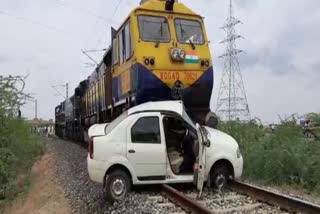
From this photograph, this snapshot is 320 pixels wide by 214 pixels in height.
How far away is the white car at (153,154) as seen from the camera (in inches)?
337

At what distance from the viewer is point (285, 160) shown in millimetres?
11117

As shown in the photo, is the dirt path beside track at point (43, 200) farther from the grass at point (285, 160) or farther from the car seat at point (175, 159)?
the grass at point (285, 160)

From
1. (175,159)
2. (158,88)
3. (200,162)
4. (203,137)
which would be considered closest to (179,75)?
(158,88)

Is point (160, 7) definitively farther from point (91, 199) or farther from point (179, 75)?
point (91, 199)

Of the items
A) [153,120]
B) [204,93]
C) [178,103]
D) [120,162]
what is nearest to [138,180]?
[120,162]

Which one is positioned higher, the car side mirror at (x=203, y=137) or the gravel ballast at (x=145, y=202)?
the car side mirror at (x=203, y=137)

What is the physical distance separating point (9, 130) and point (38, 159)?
938cm

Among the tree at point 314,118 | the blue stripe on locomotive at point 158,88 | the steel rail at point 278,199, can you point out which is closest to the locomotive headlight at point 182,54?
the blue stripe on locomotive at point 158,88

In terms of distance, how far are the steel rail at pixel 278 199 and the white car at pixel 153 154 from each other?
0.51 metres

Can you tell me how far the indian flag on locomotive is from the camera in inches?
458

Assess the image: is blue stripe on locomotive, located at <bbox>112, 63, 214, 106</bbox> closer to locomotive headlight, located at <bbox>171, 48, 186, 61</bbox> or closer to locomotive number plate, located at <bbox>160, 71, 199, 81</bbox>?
locomotive number plate, located at <bbox>160, 71, 199, 81</bbox>

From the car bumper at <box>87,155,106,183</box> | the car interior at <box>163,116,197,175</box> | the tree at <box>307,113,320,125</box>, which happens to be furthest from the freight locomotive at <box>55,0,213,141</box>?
the tree at <box>307,113,320,125</box>

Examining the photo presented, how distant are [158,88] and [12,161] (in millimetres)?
6431

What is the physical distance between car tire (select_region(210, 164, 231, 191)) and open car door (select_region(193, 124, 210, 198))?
1.99ft
